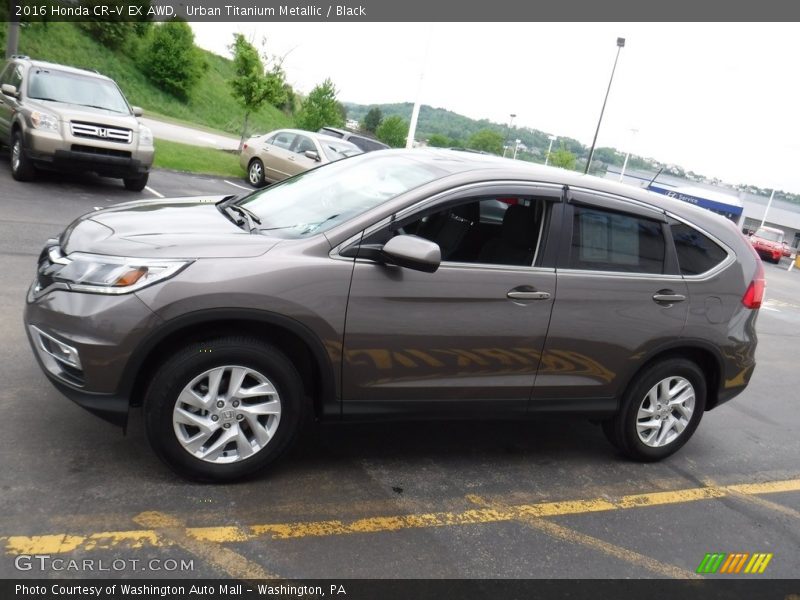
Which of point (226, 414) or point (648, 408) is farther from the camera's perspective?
point (648, 408)

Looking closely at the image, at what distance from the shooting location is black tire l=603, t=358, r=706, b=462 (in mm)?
4523

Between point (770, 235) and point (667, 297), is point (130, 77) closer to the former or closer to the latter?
point (770, 235)

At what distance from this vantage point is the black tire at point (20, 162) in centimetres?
1052

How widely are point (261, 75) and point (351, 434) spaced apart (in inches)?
751

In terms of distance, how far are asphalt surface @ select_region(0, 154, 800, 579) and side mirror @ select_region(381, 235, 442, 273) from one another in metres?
1.27

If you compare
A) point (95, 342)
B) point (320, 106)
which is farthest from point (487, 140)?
point (95, 342)

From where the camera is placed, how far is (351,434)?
4477 millimetres

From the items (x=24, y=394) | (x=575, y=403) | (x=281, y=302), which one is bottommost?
(x=24, y=394)

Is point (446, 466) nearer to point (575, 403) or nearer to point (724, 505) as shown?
point (575, 403)

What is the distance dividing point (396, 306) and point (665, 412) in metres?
2.18

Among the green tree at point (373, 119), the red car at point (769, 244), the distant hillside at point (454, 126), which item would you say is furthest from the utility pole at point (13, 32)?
the green tree at point (373, 119)

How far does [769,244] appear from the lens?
3384 centimetres

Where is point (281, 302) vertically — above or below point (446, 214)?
below
